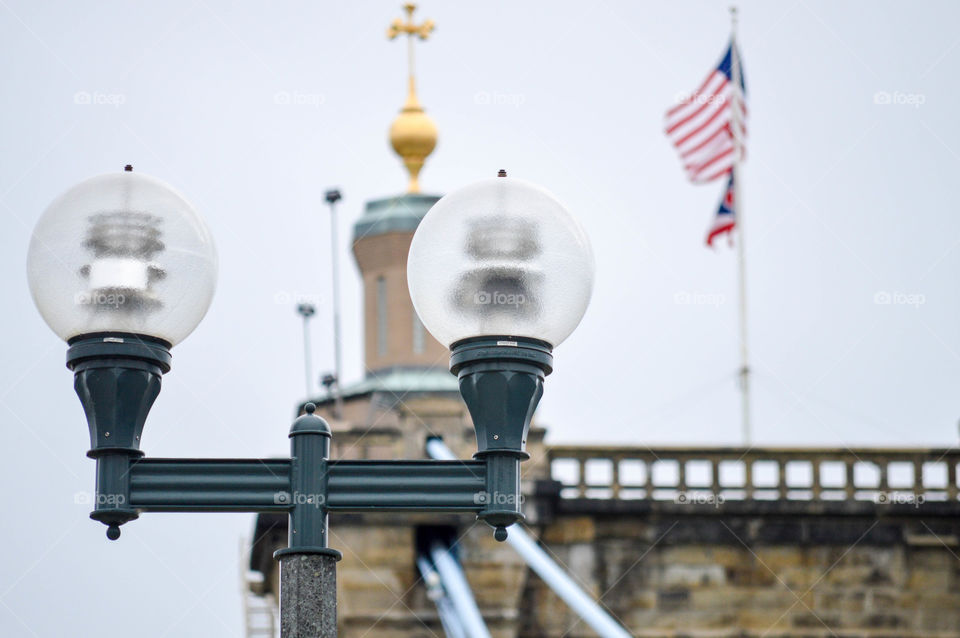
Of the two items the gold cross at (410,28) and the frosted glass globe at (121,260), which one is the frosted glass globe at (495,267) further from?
the gold cross at (410,28)

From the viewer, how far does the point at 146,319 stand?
7047 millimetres

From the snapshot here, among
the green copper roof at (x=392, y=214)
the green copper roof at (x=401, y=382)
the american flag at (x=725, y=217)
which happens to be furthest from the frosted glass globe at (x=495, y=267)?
the american flag at (x=725, y=217)

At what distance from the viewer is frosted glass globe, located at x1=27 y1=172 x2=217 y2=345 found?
6.94 metres

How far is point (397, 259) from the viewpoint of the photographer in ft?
109

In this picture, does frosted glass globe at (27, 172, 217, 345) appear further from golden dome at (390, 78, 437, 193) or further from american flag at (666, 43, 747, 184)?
golden dome at (390, 78, 437, 193)

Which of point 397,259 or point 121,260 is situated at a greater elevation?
point 397,259

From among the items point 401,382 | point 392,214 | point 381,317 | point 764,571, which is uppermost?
point 392,214

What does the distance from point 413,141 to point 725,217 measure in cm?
498

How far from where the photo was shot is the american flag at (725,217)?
111ft

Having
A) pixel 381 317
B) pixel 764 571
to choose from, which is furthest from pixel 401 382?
pixel 764 571

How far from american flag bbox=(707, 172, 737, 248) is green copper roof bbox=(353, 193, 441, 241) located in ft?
13.6

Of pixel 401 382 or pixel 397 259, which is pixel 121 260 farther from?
pixel 397 259

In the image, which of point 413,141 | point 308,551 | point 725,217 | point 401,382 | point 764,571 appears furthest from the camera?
point 413,141

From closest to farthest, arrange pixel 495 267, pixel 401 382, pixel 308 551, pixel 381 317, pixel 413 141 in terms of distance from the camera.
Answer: pixel 308 551, pixel 495 267, pixel 401 382, pixel 381 317, pixel 413 141
